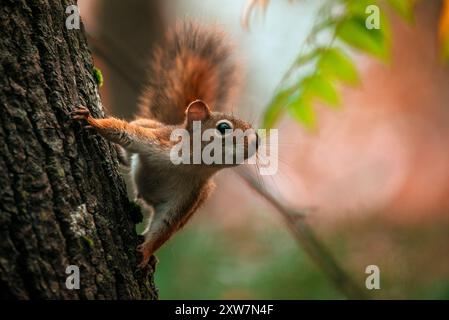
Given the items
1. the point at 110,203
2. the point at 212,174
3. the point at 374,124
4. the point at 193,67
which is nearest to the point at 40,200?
the point at 110,203

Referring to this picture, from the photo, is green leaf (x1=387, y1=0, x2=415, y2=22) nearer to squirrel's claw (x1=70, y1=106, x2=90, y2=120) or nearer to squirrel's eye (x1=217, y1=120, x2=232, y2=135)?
squirrel's eye (x1=217, y1=120, x2=232, y2=135)

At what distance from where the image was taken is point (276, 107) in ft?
7.94

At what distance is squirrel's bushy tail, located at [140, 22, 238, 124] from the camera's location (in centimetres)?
298

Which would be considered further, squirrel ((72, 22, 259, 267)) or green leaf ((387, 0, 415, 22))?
squirrel ((72, 22, 259, 267))

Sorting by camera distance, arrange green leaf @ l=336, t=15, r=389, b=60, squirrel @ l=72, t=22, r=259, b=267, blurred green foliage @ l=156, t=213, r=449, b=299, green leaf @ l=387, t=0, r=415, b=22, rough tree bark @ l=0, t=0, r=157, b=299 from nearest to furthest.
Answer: rough tree bark @ l=0, t=0, r=157, b=299
green leaf @ l=387, t=0, r=415, b=22
green leaf @ l=336, t=15, r=389, b=60
squirrel @ l=72, t=22, r=259, b=267
blurred green foliage @ l=156, t=213, r=449, b=299

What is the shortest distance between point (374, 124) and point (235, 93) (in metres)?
4.29

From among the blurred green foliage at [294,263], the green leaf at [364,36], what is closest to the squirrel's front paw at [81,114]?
the green leaf at [364,36]

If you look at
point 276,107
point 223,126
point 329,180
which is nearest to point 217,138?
point 223,126

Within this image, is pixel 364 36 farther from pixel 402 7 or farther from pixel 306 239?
pixel 306 239

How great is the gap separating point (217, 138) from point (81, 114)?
94 cm

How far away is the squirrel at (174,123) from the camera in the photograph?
2.35 m

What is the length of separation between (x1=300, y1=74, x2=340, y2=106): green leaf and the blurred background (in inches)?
8.2

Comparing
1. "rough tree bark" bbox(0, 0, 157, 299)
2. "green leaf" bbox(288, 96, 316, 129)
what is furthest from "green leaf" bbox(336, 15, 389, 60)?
"rough tree bark" bbox(0, 0, 157, 299)

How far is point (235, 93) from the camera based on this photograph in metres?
3.28
